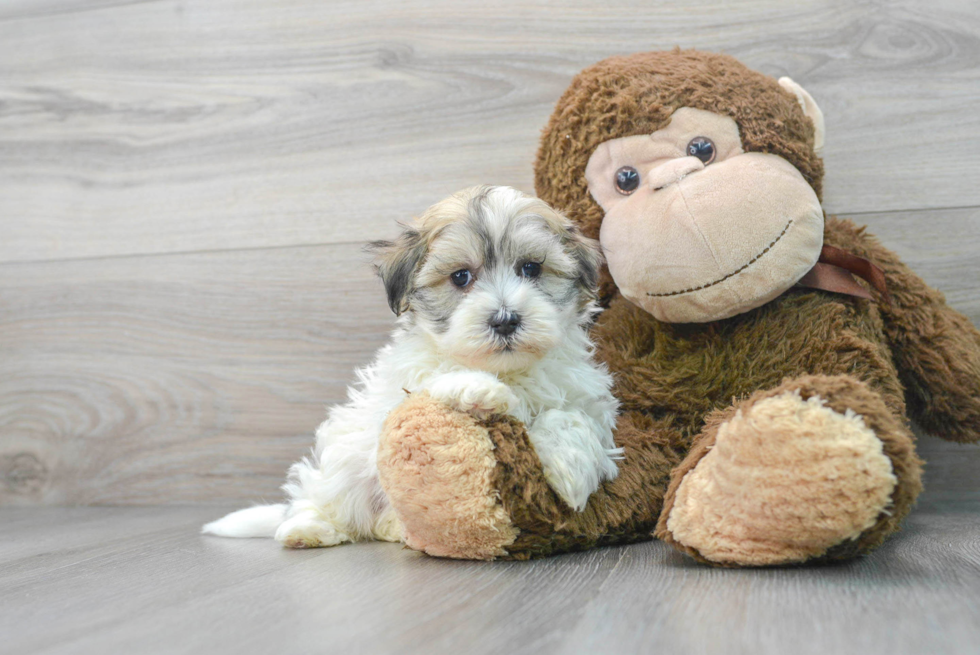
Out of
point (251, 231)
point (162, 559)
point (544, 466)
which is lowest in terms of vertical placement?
point (162, 559)

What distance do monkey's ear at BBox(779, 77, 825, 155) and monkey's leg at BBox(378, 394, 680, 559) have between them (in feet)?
2.72

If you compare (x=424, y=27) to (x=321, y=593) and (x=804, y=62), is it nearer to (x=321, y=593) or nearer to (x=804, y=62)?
(x=804, y=62)

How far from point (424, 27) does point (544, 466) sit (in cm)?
121

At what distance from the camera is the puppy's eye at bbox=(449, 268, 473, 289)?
4.16 feet

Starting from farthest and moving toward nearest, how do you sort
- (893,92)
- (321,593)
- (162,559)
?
(893,92) < (162,559) < (321,593)

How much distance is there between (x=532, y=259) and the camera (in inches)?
50.4

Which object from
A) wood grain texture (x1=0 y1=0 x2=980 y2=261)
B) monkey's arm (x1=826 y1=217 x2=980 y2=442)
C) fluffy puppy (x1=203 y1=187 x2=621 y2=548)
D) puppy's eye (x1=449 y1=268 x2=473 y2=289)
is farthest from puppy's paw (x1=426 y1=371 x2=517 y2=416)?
wood grain texture (x1=0 y1=0 x2=980 y2=261)

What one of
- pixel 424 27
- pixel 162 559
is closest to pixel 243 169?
pixel 424 27

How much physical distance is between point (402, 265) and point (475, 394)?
29 cm

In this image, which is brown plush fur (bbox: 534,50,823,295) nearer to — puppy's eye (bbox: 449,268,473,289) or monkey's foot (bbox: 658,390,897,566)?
puppy's eye (bbox: 449,268,473,289)

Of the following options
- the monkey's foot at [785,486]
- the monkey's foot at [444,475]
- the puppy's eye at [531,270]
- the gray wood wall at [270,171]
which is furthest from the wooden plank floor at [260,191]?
the puppy's eye at [531,270]

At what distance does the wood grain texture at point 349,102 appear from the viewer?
1.70 m

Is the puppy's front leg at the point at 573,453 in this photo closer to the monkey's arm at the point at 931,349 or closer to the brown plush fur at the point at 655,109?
the brown plush fur at the point at 655,109

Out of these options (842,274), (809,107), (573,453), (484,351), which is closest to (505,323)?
(484,351)
